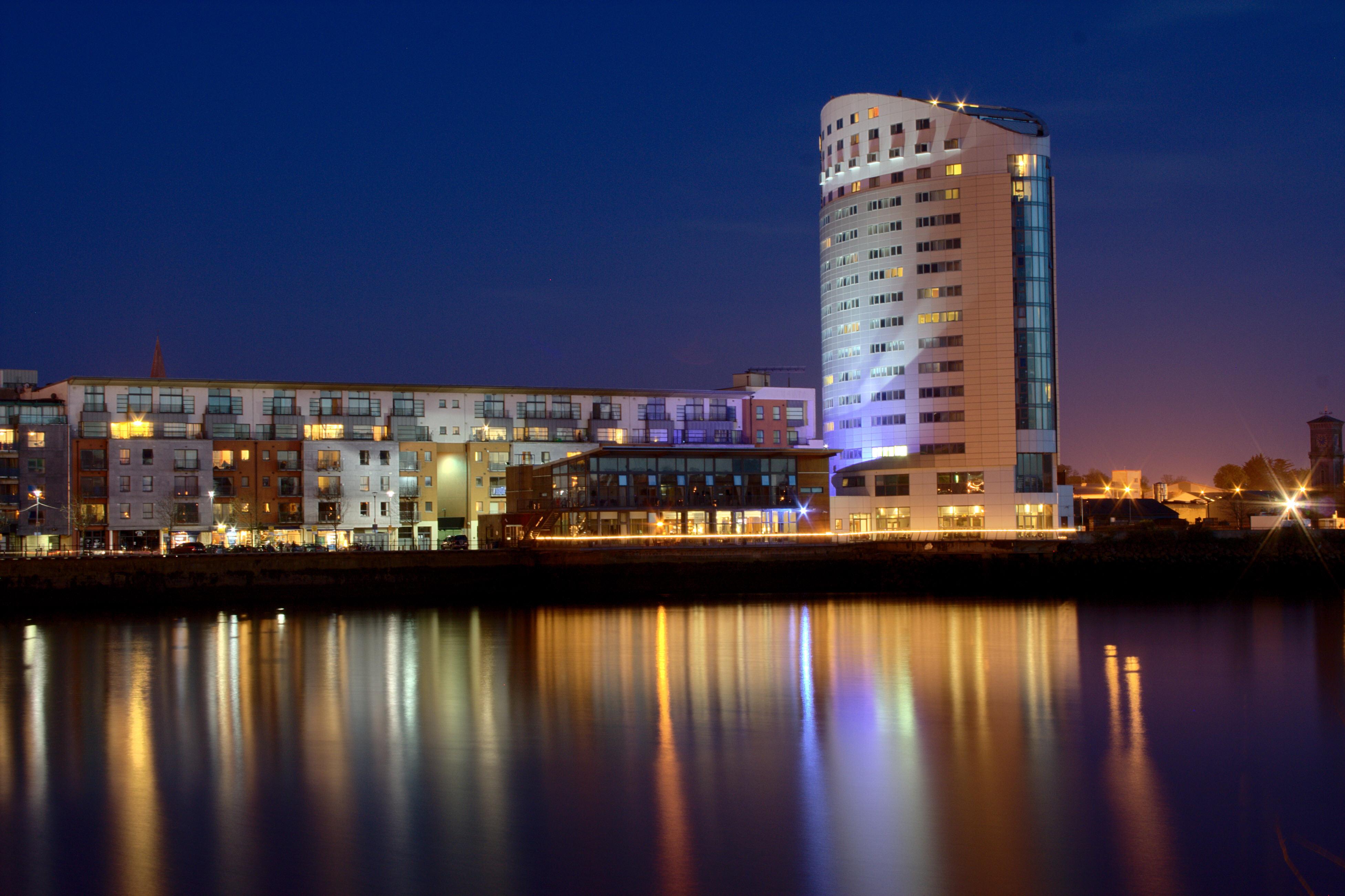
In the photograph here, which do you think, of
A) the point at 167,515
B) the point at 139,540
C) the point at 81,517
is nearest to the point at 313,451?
the point at 167,515

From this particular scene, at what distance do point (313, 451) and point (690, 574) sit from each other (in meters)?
28.7

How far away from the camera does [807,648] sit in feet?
144

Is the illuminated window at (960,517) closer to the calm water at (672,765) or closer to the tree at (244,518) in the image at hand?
the calm water at (672,765)

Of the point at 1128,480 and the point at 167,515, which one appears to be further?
the point at 1128,480

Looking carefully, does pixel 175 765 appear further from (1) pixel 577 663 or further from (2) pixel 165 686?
(1) pixel 577 663

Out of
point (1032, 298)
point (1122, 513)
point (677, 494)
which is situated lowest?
point (1122, 513)

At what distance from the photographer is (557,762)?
2605cm

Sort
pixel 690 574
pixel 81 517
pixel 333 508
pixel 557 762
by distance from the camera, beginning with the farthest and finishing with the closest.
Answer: pixel 333 508, pixel 81 517, pixel 690 574, pixel 557 762

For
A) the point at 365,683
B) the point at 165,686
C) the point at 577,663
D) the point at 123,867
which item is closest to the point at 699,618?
the point at 577,663

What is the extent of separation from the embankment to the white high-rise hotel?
16039mm

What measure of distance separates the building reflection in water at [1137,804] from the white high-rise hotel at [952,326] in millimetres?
57531

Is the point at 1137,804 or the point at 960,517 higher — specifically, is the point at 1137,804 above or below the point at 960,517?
below

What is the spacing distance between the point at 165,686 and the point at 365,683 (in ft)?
19.6

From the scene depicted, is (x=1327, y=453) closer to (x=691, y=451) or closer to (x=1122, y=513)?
(x=1122, y=513)
